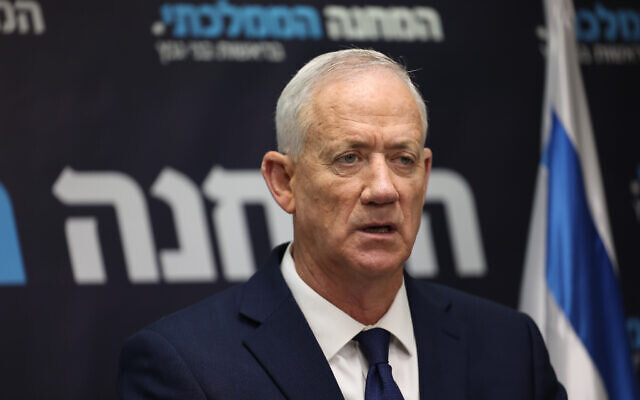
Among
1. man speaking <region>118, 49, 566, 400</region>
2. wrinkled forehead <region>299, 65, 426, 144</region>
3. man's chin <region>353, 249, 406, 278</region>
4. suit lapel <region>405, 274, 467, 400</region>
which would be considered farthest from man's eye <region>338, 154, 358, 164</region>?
suit lapel <region>405, 274, 467, 400</region>

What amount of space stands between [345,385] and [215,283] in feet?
5.29

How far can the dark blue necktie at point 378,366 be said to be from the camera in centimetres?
216

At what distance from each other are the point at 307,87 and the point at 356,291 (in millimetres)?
553

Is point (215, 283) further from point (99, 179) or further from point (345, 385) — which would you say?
point (345, 385)

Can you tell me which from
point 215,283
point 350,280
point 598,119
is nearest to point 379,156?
point 350,280

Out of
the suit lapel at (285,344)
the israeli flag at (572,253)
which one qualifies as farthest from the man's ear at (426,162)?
the israeli flag at (572,253)

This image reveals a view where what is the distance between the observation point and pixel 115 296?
3627 mm

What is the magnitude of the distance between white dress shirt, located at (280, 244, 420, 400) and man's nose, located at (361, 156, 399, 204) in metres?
0.33

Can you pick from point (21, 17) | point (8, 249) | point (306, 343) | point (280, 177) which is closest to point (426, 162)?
point (280, 177)

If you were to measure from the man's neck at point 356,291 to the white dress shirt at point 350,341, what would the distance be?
0.07 feet

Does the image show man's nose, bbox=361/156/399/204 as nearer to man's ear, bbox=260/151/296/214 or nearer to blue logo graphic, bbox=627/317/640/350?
man's ear, bbox=260/151/296/214

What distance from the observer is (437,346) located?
2.35 m

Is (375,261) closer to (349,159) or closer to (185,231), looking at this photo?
(349,159)

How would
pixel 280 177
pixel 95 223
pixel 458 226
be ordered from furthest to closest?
pixel 458 226
pixel 95 223
pixel 280 177
